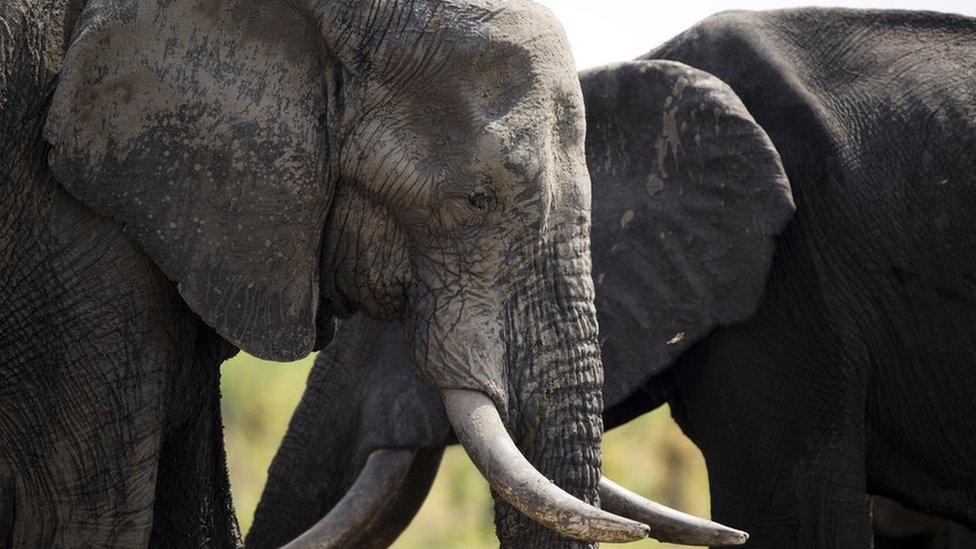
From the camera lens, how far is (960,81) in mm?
4680

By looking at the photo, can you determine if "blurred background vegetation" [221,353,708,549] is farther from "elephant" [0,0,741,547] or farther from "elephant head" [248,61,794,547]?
"elephant" [0,0,741,547]

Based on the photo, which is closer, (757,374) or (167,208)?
(167,208)

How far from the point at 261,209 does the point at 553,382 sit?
0.64m

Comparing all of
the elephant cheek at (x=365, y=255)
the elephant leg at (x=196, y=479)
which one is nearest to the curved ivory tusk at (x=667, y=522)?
the elephant cheek at (x=365, y=255)

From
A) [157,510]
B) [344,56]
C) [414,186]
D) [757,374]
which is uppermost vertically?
[344,56]

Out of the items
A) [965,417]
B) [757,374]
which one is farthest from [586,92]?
[965,417]

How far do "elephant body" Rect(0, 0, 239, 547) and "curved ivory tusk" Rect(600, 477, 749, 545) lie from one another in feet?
3.16

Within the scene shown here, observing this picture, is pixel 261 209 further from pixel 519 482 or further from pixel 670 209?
pixel 670 209

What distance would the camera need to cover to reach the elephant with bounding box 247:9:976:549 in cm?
456

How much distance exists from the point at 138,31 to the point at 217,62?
15 centimetres

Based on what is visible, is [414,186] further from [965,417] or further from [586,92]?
[965,417]

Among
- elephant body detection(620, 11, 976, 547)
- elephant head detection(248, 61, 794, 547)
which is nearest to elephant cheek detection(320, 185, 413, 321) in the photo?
elephant head detection(248, 61, 794, 547)

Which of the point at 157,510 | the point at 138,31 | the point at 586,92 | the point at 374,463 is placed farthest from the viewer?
the point at 586,92

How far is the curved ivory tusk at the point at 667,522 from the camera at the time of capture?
324cm
